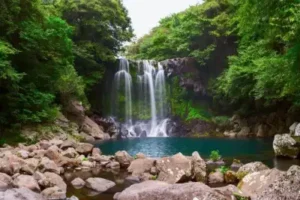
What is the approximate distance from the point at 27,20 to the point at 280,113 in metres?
22.4

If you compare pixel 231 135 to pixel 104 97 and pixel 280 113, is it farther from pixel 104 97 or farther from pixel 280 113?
pixel 104 97

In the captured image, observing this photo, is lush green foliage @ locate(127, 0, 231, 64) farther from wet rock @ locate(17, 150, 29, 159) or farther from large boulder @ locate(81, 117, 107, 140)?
wet rock @ locate(17, 150, 29, 159)

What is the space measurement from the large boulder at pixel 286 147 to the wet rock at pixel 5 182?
10.6 meters

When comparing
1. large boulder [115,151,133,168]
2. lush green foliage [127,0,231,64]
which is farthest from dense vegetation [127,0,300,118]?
large boulder [115,151,133,168]

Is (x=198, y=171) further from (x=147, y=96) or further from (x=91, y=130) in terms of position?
(x=147, y=96)

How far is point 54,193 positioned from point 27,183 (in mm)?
790

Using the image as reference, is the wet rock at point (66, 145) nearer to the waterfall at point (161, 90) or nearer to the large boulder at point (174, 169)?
the large boulder at point (174, 169)

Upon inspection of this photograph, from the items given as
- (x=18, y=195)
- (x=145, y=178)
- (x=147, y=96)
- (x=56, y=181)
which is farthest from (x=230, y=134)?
(x=18, y=195)

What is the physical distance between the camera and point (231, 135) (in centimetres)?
3014

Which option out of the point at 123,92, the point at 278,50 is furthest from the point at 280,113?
the point at 123,92

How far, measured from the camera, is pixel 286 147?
13.5 meters

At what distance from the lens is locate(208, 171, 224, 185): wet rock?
30.4 ft

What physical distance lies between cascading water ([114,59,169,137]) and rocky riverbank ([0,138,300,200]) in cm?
2047

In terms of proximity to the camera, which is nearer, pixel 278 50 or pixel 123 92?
pixel 278 50
